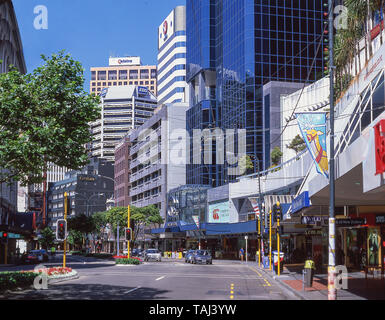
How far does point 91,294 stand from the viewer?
2144 cm

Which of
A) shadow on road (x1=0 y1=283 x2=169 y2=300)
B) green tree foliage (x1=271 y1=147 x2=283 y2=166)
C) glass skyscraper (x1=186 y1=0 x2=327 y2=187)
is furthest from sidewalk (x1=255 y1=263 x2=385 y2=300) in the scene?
glass skyscraper (x1=186 y1=0 x2=327 y2=187)

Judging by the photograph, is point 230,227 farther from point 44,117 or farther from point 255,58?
point 44,117

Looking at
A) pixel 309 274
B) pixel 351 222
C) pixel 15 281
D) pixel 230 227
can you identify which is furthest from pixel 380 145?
pixel 230 227

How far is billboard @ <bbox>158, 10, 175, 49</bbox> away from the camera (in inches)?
6115

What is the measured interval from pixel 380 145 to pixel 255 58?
251ft

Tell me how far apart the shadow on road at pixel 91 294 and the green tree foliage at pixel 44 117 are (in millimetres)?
4703

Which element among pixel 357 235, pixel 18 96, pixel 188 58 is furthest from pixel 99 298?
pixel 188 58

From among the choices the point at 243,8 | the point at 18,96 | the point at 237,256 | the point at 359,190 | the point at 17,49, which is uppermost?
the point at 243,8

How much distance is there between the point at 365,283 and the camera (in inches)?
1049

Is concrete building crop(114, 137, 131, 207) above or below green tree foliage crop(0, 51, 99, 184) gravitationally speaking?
above

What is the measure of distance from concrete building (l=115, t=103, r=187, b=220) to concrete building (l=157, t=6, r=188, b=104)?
23951 mm

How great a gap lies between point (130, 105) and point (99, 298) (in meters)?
182

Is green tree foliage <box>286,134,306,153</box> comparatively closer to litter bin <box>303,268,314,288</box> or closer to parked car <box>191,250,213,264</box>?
parked car <box>191,250,213,264</box>
